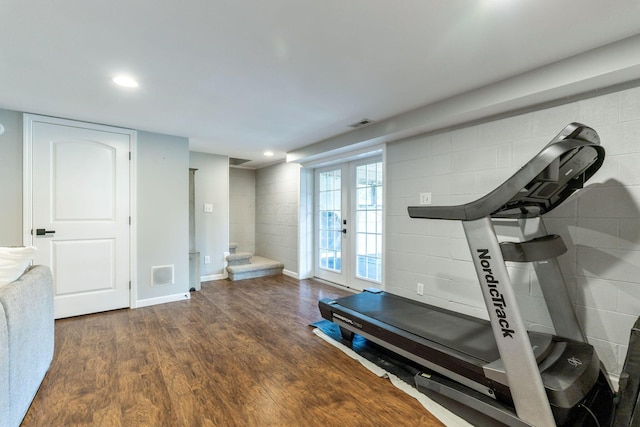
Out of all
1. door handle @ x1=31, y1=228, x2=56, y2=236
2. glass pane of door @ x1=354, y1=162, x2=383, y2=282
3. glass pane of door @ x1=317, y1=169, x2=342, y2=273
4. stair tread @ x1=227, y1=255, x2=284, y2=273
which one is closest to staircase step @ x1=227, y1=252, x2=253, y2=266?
stair tread @ x1=227, y1=255, x2=284, y2=273

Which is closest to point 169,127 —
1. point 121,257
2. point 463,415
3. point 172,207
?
point 172,207

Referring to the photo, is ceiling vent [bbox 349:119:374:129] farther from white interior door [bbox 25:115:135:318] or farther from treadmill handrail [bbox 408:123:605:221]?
white interior door [bbox 25:115:135:318]

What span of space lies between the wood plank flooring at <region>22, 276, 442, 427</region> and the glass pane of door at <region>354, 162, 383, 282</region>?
1.13 metres

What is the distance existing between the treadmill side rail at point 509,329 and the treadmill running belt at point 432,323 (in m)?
0.26

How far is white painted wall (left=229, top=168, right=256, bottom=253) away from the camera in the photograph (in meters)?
6.05

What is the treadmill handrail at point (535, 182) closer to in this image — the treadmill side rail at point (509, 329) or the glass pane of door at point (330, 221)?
the treadmill side rail at point (509, 329)

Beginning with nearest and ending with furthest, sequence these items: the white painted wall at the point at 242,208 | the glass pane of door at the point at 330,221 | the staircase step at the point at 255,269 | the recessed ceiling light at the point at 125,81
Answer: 1. the recessed ceiling light at the point at 125,81
2. the glass pane of door at the point at 330,221
3. the staircase step at the point at 255,269
4. the white painted wall at the point at 242,208

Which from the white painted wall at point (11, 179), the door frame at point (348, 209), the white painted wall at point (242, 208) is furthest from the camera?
the white painted wall at point (242, 208)

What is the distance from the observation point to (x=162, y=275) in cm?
372

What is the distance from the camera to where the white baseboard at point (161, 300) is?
11.7 ft

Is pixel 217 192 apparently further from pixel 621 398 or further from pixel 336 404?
pixel 621 398

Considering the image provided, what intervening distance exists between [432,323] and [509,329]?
0.87 m

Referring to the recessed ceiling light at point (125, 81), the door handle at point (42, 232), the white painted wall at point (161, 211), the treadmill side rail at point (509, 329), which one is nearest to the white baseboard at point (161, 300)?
the white painted wall at point (161, 211)

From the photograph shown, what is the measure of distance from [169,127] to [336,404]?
3328 millimetres
